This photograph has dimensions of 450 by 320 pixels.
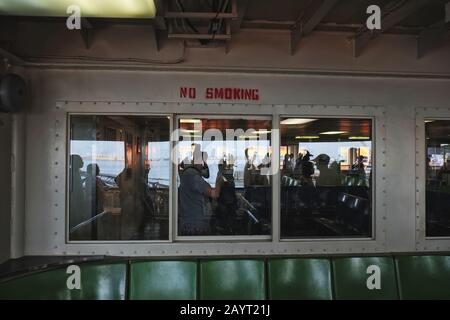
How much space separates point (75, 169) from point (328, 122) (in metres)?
2.60

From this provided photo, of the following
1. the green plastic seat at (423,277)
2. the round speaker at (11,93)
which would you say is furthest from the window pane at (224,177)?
the green plastic seat at (423,277)

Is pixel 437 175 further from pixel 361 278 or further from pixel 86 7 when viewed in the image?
pixel 86 7

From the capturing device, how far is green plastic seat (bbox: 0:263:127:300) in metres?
2.05

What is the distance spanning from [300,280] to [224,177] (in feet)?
6.47

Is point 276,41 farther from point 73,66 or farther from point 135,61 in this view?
point 73,66

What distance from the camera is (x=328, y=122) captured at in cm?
406

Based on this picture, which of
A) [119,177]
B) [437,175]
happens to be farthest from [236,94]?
A: [437,175]

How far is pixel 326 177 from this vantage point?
4.16 meters

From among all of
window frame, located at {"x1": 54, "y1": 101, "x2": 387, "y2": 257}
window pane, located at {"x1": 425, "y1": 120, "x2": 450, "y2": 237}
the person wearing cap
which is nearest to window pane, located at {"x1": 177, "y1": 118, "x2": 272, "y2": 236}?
window frame, located at {"x1": 54, "y1": 101, "x2": 387, "y2": 257}

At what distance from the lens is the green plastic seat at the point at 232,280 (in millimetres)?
2201

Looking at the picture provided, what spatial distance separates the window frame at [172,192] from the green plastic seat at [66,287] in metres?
1.62

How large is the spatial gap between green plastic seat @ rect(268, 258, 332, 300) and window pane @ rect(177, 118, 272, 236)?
1740 mm

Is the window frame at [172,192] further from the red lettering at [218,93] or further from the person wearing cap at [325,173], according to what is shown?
the person wearing cap at [325,173]
